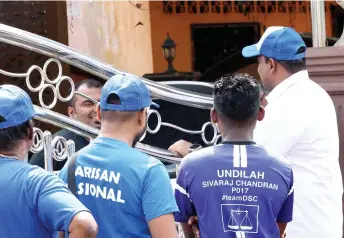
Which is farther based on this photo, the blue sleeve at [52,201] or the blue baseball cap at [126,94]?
the blue baseball cap at [126,94]

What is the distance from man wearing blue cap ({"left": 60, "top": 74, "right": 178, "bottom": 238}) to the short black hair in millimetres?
354

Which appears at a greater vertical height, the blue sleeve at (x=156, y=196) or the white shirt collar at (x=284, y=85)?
the white shirt collar at (x=284, y=85)

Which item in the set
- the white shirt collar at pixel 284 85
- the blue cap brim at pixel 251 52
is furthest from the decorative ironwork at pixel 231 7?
the white shirt collar at pixel 284 85

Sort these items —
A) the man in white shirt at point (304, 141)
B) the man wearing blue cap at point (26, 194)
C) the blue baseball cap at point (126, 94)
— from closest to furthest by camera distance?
the man wearing blue cap at point (26, 194) < the blue baseball cap at point (126, 94) < the man in white shirt at point (304, 141)

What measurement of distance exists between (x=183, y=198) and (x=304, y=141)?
3.03 ft

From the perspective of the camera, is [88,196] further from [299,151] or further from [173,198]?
[299,151]

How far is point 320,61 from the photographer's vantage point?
5.82m

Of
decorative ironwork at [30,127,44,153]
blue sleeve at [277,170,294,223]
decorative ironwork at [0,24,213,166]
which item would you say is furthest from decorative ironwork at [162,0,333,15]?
blue sleeve at [277,170,294,223]

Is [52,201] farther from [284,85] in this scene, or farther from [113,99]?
[284,85]

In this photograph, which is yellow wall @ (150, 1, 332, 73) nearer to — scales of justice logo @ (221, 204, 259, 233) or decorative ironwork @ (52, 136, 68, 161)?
decorative ironwork @ (52, 136, 68, 161)

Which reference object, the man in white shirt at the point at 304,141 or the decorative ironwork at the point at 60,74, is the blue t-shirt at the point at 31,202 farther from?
the decorative ironwork at the point at 60,74

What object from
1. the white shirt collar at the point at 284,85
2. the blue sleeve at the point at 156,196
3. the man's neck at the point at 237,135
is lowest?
the blue sleeve at the point at 156,196

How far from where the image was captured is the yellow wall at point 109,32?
376 inches

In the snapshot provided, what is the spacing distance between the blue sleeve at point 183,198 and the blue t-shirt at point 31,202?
1.65ft
